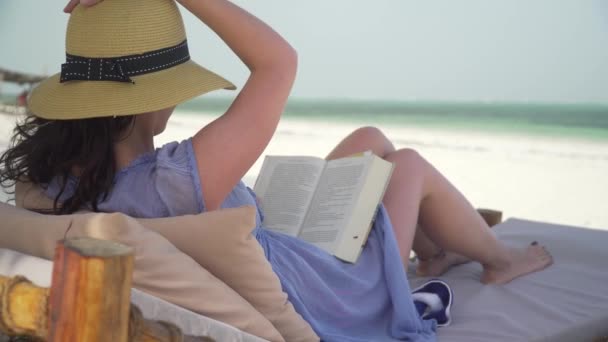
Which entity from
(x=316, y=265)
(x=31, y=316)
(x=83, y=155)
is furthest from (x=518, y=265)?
(x=31, y=316)

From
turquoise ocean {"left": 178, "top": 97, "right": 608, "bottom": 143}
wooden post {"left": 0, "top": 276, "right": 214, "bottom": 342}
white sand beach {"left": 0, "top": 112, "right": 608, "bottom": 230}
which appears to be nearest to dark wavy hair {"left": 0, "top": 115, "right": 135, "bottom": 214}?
wooden post {"left": 0, "top": 276, "right": 214, "bottom": 342}

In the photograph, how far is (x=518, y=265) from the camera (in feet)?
7.85

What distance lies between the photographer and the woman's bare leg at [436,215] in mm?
2168

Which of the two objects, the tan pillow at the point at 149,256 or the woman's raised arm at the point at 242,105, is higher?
the woman's raised arm at the point at 242,105

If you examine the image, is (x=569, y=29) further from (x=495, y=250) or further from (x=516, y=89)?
(x=495, y=250)

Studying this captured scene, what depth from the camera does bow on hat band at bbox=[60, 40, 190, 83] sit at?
1.61 metres

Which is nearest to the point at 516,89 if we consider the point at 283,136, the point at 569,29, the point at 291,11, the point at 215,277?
the point at 569,29

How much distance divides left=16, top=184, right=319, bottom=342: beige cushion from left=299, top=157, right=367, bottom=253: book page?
56 centimetres

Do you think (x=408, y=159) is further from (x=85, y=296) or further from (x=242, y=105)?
(x=85, y=296)

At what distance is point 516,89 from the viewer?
17.6 metres

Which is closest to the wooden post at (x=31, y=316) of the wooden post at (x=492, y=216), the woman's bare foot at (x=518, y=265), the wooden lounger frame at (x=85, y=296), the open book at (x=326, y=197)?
the wooden lounger frame at (x=85, y=296)

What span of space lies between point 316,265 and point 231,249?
0.51 metres

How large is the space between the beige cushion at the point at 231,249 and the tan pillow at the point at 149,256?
6 cm

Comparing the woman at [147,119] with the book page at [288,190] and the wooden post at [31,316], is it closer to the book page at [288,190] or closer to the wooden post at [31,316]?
the book page at [288,190]
